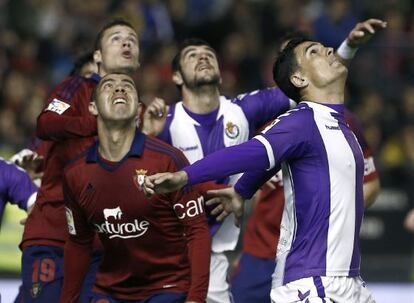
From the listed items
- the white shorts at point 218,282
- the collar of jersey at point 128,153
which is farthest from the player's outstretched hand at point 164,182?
the white shorts at point 218,282

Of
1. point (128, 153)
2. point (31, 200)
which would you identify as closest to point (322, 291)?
point (128, 153)

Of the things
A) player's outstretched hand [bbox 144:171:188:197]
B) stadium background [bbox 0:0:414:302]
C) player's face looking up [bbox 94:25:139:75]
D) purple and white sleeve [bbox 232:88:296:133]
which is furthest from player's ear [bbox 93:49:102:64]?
stadium background [bbox 0:0:414:302]

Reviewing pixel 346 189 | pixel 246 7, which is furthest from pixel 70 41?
pixel 346 189

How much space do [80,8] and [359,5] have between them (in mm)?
3984

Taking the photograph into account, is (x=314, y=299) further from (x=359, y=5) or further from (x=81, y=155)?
(x=359, y=5)

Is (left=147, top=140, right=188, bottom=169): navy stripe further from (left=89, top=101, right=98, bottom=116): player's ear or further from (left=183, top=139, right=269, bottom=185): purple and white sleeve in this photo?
(left=183, top=139, right=269, bottom=185): purple and white sleeve

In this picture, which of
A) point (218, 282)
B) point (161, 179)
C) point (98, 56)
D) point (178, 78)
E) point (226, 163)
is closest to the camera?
point (161, 179)

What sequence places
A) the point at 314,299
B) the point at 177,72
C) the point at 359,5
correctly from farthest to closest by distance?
the point at 359,5
the point at 177,72
the point at 314,299

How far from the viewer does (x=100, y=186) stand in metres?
6.87

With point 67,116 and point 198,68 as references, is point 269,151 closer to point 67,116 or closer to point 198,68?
point 67,116

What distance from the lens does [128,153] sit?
6863mm

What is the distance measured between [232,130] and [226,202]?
1094mm

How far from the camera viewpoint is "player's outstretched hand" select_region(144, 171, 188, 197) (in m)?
5.85

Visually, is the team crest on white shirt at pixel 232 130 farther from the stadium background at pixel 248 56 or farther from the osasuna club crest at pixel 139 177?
the stadium background at pixel 248 56
